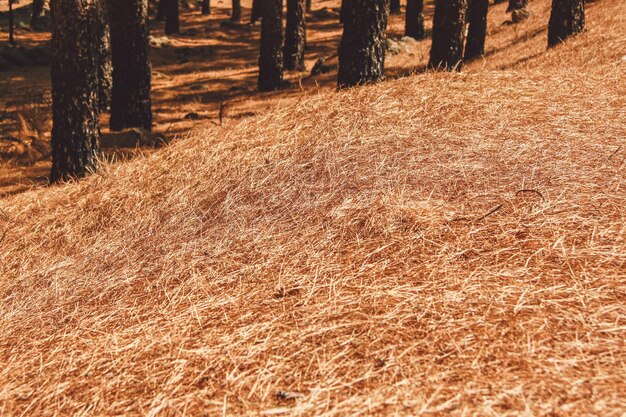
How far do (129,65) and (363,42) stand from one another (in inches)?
164

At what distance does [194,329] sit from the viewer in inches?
105

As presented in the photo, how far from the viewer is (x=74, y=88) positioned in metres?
6.03

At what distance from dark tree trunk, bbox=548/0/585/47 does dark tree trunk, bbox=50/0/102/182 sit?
316 inches

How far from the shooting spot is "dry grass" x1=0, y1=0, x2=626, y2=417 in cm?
212

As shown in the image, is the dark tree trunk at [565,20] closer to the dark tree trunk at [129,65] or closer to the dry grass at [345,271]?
the dry grass at [345,271]

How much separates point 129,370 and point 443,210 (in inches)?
75.2

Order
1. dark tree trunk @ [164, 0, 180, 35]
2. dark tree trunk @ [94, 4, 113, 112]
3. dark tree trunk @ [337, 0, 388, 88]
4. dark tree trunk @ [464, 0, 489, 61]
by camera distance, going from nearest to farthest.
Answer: dark tree trunk @ [337, 0, 388, 88] < dark tree trunk @ [94, 4, 113, 112] < dark tree trunk @ [464, 0, 489, 61] < dark tree trunk @ [164, 0, 180, 35]

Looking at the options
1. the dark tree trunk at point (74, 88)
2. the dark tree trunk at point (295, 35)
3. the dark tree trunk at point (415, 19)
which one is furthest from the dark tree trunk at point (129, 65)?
the dark tree trunk at point (415, 19)

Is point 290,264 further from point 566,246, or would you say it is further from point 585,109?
point 585,109

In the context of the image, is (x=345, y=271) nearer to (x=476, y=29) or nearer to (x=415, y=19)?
(x=476, y=29)

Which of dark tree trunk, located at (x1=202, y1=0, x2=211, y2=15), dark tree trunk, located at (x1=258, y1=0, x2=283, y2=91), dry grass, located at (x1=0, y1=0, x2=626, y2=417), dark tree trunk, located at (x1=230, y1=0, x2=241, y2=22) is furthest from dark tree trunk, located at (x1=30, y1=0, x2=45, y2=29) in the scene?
dry grass, located at (x1=0, y1=0, x2=626, y2=417)

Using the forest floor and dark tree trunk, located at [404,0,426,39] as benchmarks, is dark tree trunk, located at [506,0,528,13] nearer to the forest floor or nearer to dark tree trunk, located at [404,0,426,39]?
the forest floor

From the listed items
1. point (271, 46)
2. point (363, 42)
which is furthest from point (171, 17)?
point (363, 42)

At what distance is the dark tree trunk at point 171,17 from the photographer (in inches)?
778
